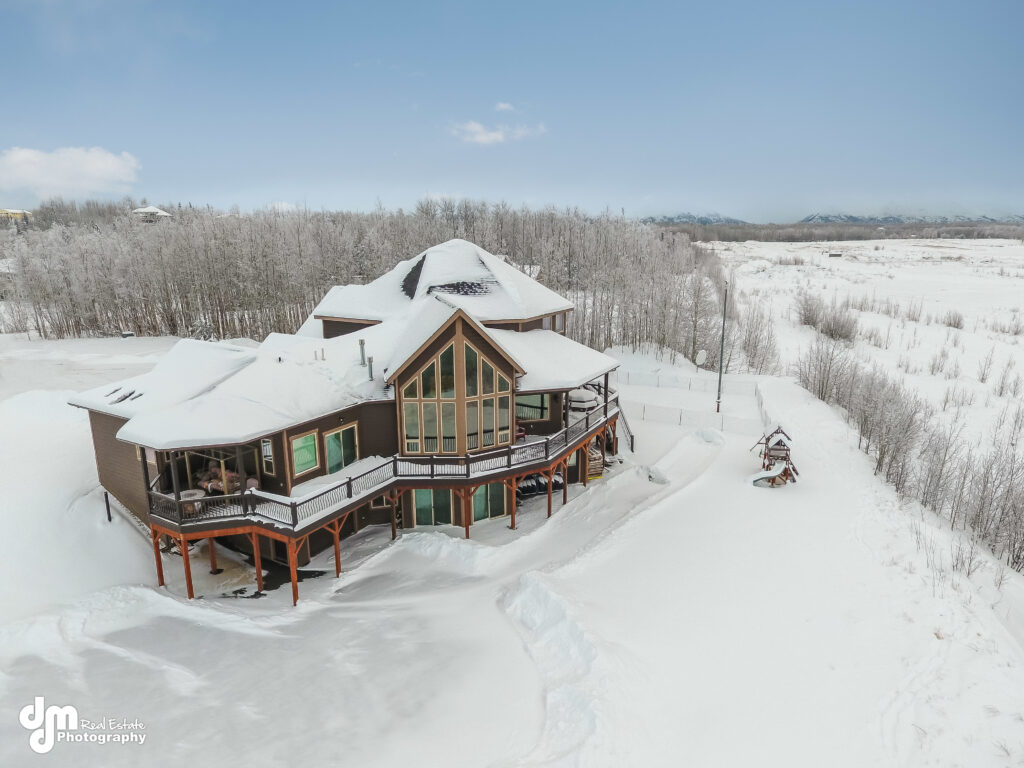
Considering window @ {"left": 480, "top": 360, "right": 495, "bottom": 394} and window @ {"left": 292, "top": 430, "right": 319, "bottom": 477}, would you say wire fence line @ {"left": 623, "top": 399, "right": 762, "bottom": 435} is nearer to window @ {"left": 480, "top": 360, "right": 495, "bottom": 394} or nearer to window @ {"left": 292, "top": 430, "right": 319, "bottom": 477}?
window @ {"left": 480, "top": 360, "right": 495, "bottom": 394}

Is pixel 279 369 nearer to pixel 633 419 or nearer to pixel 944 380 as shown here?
pixel 633 419

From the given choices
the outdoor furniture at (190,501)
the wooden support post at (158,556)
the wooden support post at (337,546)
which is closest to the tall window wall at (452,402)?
the wooden support post at (337,546)

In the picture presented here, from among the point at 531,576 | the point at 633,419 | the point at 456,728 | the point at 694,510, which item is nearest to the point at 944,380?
the point at 633,419

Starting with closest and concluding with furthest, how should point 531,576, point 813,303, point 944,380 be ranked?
1. point 531,576
2. point 944,380
3. point 813,303

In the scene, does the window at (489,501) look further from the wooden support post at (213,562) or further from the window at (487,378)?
the wooden support post at (213,562)

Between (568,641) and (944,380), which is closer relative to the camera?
(568,641)

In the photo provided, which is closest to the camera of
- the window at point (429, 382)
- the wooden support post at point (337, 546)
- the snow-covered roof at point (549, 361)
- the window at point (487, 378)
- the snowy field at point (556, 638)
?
the snowy field at point (556, 638)

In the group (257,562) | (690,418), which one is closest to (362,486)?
(257,562)

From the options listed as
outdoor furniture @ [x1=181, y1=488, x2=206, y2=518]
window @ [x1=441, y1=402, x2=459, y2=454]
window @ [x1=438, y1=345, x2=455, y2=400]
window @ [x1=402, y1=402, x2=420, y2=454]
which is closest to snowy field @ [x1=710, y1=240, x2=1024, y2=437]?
window @ [x1=441, y1=402, x2=459, y2=454]
